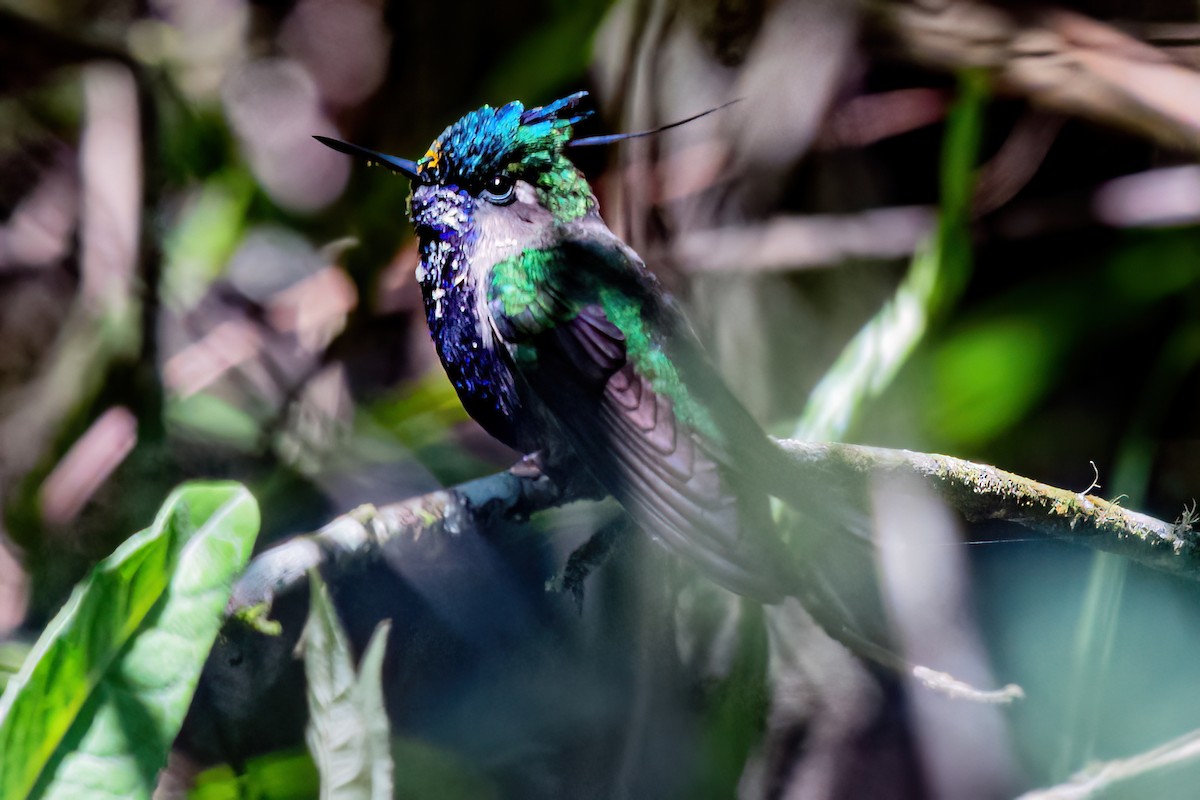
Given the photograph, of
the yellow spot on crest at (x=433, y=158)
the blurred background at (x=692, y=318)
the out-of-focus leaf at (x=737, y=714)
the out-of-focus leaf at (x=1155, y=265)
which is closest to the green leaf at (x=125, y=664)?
the blurred background at (x=692, y=318)

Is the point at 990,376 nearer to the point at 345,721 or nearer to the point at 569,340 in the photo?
the point at 569,340

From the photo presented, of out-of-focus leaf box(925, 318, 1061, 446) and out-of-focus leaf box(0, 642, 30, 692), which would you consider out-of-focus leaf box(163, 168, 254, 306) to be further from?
out-of-focus leaf box(925, 318, 1061, 446)

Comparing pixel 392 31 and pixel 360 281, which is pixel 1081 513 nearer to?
pixel 360 281

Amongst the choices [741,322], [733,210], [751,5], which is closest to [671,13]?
[751,5]

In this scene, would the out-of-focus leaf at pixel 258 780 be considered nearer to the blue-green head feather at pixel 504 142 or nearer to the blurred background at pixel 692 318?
the blurred background at pixel 692 318

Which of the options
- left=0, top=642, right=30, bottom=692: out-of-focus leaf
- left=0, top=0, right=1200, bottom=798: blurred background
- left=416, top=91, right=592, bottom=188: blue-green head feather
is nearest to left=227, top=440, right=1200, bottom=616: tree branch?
left=0, top=0, right=1200, bottom=798: blurred background

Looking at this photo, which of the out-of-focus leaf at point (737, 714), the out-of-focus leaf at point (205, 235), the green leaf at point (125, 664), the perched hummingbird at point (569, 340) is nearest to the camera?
the green leaf at point (125, 664)
